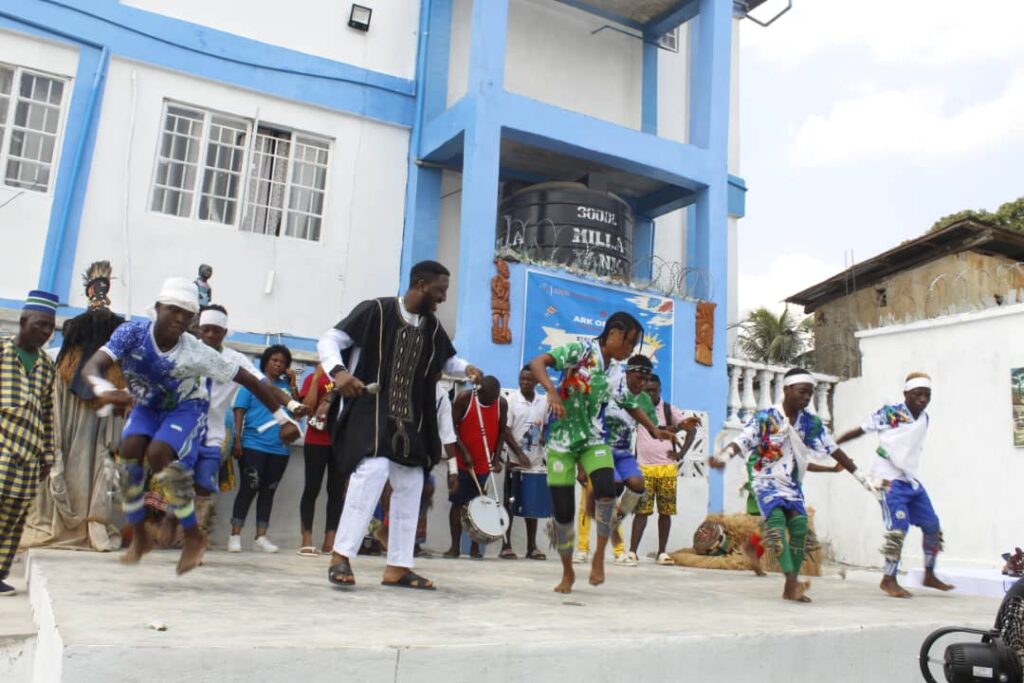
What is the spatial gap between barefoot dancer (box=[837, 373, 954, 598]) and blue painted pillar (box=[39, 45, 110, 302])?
872 centimetres

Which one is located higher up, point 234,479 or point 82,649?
point 234,479

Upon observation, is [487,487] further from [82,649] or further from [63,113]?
[63,113]

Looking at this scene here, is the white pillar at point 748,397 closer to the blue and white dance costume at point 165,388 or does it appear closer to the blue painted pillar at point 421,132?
the blue painted pillar at point 421,132

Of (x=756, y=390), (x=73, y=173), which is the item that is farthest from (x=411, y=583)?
(x=756, y=390)

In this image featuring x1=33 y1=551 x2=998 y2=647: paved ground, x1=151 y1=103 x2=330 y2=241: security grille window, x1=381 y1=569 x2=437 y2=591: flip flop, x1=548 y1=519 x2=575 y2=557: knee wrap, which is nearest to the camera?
x1=33 y1=551 x2=998 y2=647: paved ground

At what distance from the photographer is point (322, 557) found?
22.8 feet

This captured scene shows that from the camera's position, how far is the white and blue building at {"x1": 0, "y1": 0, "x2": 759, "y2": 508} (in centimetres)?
1052

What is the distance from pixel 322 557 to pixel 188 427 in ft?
7.82

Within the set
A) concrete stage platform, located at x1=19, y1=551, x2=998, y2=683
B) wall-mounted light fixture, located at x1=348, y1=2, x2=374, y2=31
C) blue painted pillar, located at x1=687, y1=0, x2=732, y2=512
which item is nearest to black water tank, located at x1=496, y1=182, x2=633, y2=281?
blue painted pillar, located at x1=687, y1=0, x2=732, y2=512

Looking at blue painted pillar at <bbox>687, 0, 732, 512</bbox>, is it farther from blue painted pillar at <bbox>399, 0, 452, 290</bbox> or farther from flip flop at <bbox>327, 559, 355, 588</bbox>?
flip flop at <bbox>327, 559, 355, 588</bbox>

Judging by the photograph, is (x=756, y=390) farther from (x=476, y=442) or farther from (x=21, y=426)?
(x=21, y=426)

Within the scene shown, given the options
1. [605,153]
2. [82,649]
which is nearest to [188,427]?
[82,649]

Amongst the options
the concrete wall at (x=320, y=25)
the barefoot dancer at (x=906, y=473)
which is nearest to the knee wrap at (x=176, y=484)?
the barefoot dancer at (x=906, y=473)

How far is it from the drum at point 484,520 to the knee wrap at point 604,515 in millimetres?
2044
